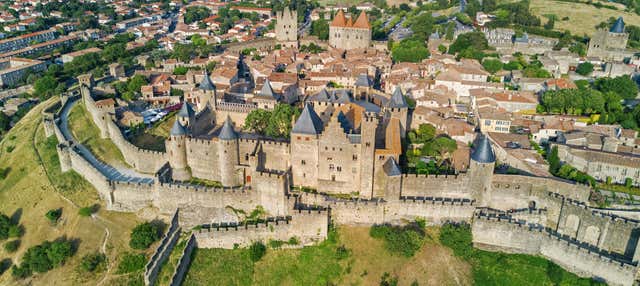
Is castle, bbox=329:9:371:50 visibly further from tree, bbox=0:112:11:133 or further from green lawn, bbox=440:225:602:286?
green lawn, bbox=440:225:602:286

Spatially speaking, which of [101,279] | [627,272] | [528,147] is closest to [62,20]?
[101,279]

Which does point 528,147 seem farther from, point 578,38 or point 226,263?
point 578,38

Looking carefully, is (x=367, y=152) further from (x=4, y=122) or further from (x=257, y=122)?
(x=4, y=122)

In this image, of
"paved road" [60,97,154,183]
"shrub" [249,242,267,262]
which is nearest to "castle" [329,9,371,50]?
"paved road" [60,97,154,183]

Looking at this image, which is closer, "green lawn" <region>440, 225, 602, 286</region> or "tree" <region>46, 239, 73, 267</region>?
"green lawn" <region>440, 225, 602, 286</region>

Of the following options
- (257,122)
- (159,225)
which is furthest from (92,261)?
(257,122)

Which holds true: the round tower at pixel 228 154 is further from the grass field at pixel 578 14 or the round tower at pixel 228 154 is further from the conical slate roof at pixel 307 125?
the grass field at pixel 578 14
